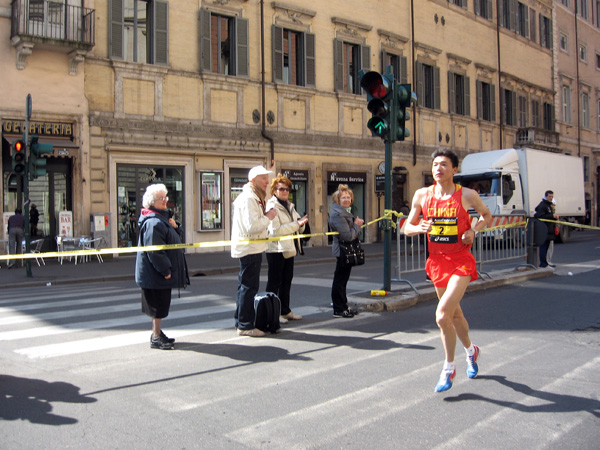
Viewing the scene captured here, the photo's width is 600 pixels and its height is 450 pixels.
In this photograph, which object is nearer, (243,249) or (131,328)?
(243,249)

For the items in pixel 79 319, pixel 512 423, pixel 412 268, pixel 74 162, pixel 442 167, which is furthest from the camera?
pixel 74 162

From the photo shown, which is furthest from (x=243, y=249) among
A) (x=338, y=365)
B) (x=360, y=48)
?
(x=360, y=48)

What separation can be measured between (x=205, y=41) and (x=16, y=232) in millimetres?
8843

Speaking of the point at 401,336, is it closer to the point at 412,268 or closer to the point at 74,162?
the point at 412,268

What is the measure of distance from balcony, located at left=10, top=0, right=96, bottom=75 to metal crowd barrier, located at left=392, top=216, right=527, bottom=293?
11.3 meters

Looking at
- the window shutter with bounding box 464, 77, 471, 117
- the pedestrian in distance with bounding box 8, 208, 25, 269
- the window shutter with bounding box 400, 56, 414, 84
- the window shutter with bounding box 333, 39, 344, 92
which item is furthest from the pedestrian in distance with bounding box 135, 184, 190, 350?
the window shutter with bounding box 464, 77, 471, 117

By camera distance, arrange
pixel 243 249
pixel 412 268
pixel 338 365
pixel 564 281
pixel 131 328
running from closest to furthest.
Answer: pixel 338 365
pixel 243 249
pixel 131 328
pixel 412 268
pixel 564 281

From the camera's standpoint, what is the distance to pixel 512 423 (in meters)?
4.09

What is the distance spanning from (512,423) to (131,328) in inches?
191

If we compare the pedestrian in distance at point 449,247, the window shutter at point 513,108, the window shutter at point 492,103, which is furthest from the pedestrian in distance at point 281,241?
the window shutter at point 513,108

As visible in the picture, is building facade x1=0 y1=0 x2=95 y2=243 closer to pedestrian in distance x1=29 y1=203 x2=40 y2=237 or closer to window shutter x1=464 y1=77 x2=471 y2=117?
pedestrian in distance x1=29 y1=203 x2=40 y2=237

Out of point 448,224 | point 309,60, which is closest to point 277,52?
point 309,60

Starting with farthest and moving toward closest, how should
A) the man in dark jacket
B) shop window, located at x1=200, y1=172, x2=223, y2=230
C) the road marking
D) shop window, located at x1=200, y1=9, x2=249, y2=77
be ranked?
shop window, located at x1=200, y1=9, x2=249, y2=77 < shop window, located at x1=200, y1=172, x2=223, y2=230 < the man in dark jacket < the road marking

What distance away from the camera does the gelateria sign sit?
56.2 ft
